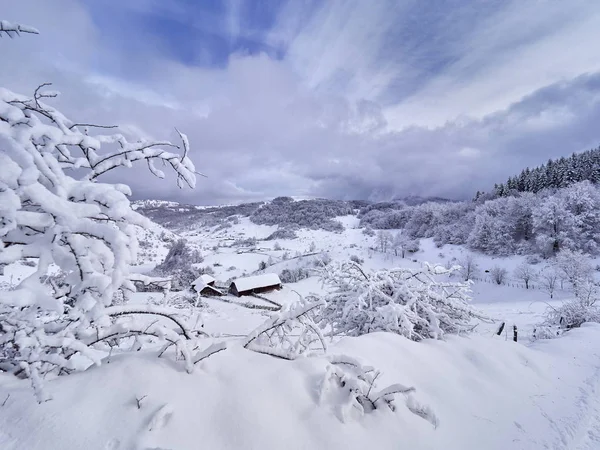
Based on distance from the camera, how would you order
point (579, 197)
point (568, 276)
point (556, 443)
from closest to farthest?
point (556, 443) → point (568, 276) → point (579, 197)

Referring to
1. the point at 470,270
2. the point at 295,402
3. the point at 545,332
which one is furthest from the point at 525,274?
the point at 295,402

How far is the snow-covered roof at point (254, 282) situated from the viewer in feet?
116

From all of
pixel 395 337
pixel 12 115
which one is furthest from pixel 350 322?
pixel 12 115

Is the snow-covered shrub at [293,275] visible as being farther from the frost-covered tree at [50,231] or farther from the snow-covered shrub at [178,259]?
the frost-covered tree at [50,231]

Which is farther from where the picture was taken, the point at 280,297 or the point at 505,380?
the point at 280,297

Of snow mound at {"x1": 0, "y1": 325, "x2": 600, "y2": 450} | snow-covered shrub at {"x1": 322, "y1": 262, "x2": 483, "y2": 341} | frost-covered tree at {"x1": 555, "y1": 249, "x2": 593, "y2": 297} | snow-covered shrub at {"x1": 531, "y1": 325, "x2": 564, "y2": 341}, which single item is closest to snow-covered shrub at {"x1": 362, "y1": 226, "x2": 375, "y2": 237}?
frost-covered tree at {"x1": 555, "y1": 249, "x2": 593, "y2": 297}

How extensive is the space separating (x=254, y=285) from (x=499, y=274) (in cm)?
3321

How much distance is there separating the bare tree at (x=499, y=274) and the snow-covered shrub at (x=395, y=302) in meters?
39.0

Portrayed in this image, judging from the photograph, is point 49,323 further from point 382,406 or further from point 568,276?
point 568,276

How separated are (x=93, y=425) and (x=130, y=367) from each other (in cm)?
42

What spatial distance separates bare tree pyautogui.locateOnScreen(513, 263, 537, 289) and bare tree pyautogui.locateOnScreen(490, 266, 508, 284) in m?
1.63

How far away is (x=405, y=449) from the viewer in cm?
192

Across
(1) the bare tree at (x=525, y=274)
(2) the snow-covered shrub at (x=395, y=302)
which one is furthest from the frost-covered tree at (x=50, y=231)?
(1) the bare tree at (x=525, y=274)

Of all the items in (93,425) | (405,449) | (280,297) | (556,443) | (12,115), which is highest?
(12,115)
